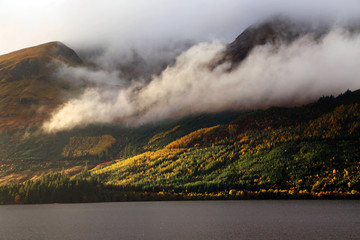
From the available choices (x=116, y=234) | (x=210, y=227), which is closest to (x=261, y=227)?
(x=210, y=227)

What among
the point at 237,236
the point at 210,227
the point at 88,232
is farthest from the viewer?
the point at 210,227

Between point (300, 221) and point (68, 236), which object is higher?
point (68, 236)

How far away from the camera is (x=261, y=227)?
170 m

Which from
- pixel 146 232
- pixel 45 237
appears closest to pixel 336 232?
pixel 146 232

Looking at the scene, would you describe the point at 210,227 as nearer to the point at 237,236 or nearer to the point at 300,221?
the point at 237,236

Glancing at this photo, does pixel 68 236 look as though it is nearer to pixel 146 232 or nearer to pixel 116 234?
pixel 116 234

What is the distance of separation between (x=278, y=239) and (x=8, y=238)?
11738 centimetres

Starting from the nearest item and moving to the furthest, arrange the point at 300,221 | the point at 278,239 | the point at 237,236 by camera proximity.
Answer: the point at 278,239
the point at 237,236
the point at 300,221

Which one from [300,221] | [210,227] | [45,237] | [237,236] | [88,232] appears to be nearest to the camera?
[237,236]

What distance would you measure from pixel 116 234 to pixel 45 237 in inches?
1229

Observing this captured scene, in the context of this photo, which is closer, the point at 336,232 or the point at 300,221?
the point at 336,232

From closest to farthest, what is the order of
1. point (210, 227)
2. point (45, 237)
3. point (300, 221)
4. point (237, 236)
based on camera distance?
point (237, 236)
point (45, 237)
point (210, 227)
point (300, 221)

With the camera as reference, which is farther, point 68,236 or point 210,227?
point 210,227

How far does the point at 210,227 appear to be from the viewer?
6890 inches
